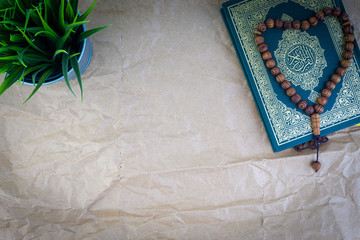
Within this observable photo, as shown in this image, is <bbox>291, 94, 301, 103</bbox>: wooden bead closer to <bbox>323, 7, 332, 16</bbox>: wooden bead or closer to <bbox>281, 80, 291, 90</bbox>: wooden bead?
<bbox>281, 80, 291, 90</bbox>: wooden bead

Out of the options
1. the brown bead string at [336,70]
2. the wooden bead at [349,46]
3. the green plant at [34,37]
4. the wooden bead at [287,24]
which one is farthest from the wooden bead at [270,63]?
the green plant at [34,37]

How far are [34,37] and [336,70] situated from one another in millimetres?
Answer: 773

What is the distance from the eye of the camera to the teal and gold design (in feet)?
2.60

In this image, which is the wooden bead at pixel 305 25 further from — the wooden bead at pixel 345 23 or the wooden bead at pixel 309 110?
the wooden bead at pixel 309 110

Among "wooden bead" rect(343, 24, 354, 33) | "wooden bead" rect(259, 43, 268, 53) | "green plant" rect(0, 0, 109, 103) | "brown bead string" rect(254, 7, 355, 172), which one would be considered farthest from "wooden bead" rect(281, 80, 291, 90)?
"green plant" rect(0, 0, 109, 103)

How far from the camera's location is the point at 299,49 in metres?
0.80

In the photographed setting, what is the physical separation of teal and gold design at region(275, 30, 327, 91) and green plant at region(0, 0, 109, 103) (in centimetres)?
51

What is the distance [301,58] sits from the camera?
798 mm

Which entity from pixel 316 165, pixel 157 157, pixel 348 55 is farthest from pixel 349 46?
pixel 157 157

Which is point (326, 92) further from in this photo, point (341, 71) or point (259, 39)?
point (259, 39)

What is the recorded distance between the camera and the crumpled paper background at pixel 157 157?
0.80 meters

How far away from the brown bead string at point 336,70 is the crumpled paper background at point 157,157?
0.20ft

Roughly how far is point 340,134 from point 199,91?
0.43 metres

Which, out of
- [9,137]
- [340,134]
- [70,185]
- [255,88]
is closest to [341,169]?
[340,134]
